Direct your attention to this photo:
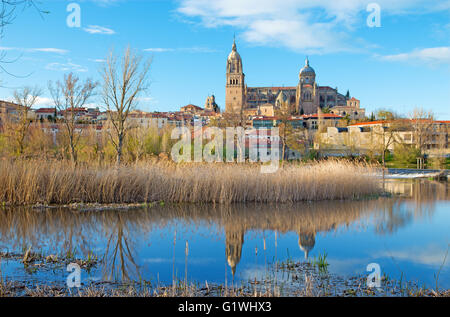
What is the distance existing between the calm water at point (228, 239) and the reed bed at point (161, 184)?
0.81 metres

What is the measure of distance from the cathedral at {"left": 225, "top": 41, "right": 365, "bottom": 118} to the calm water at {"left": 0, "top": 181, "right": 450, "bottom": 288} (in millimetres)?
104104

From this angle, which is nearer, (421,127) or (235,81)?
(421,127)

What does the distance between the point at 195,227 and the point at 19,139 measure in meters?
17.1

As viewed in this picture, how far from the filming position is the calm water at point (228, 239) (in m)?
5.94

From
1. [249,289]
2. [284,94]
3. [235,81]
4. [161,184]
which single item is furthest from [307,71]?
[249,289]

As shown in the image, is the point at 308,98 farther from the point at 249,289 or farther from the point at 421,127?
the point at 249,289

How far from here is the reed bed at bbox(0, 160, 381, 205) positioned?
11062 millimetres

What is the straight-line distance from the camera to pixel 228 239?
26.2 feet

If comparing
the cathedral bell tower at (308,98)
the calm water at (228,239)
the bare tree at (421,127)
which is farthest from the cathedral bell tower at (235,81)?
the calm water at (228,239)

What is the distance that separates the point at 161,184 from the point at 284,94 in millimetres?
114750

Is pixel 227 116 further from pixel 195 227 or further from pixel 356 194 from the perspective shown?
pixel 195 227

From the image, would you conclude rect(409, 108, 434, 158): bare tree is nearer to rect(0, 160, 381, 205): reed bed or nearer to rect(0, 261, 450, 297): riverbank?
rect(0, 160, 381, 205): reed bed

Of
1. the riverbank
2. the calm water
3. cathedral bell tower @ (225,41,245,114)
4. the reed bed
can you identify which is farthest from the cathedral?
the riverbank
